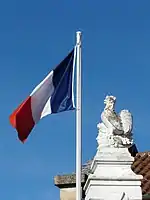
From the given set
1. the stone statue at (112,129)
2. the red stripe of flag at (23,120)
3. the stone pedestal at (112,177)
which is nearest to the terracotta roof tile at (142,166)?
the stone pedestal at (112,177)

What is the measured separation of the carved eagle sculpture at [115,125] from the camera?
17141 mm

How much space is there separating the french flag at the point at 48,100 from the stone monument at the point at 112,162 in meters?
2.15

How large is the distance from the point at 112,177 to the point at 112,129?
3.60 ft

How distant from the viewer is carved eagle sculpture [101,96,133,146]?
17.1m

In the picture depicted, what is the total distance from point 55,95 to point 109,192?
2.98 metres

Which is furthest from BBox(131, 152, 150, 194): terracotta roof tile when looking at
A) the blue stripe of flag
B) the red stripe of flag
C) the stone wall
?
the red stripe of flag

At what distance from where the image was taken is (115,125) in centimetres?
1722

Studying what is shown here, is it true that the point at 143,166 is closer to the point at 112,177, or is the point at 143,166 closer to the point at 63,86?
the point at 112,177

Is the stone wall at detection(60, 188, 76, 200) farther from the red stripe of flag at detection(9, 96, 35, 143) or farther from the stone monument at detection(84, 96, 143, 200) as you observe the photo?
the red stripe of flag at detection(9, 96, 35, 143)

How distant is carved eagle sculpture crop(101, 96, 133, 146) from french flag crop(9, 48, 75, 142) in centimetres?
215

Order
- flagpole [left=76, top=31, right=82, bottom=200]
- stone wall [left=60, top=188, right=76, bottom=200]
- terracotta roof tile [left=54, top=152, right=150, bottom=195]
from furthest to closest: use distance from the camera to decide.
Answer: stone wall [left=60, top=188, right=76, bottom=200], terracotta roof tile [left=54, top=152, right=150, bottom=195], flagpole [left=76, top=31, right=82, bottom=200]

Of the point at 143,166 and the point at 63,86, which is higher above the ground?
the point at 143,166

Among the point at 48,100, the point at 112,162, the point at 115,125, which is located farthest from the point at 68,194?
the point at 48,100

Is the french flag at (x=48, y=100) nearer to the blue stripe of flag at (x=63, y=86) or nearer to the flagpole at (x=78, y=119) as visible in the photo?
the blue stripe of flag at (x=63, y=86)
